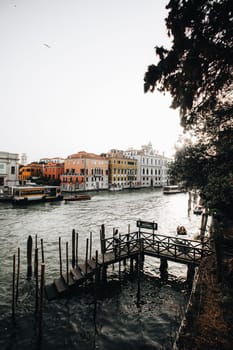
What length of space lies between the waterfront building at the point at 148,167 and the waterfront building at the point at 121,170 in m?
2.65

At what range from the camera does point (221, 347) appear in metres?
4.69

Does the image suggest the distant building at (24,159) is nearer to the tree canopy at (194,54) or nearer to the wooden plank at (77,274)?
the wooden plank at (77,274)

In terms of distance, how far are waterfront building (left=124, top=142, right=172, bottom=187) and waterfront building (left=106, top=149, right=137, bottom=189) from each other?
265 cm

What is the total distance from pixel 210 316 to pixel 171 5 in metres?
7.27

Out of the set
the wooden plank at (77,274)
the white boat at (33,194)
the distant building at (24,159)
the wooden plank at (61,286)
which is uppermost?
the distant building at (24,159)

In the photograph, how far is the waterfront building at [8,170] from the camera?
143 ft

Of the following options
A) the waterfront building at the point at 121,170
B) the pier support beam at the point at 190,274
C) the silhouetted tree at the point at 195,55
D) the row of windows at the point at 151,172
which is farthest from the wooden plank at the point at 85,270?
the row of windows at the point at 151,172

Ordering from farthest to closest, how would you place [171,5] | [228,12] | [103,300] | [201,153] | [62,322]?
[201,153] < [103,300] < [62,322] < [171,5] < [228,12]

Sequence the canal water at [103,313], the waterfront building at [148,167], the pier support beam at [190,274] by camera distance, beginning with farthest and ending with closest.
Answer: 1. the waterfront building at [148,167]
2. the pier support beam at [190,274]
3. the canal water at [103,313]

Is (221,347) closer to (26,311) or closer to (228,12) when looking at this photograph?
(26,311)

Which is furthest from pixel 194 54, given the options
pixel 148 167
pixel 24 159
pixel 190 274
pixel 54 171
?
pixel 24 159

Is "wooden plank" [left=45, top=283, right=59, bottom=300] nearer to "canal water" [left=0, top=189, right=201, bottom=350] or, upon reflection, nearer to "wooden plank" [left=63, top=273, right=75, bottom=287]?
"canal water" [left=0, top=189, right=201, bottom=350]

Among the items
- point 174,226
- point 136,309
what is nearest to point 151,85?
point 136,309

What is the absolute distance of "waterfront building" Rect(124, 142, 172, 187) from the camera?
75.4 meters
